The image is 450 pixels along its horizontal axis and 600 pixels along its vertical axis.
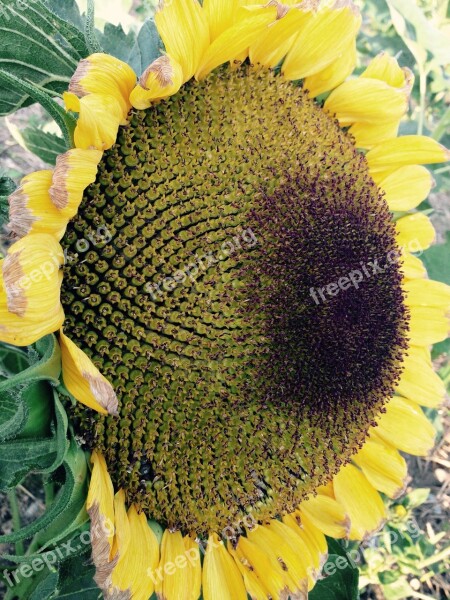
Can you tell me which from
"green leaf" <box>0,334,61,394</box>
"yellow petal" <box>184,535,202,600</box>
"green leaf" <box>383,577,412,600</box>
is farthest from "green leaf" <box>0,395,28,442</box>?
"green leaf" <box>383,577,412,600</box>

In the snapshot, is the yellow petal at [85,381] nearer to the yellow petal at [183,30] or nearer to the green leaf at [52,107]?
the green leaf at [52,107]

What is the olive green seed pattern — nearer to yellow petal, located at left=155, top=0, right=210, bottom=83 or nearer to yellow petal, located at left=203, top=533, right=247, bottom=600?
yellow petal, located at left=155, top=0, right=210, bottom=83

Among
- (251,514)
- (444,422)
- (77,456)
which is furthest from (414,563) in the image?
(77,456)

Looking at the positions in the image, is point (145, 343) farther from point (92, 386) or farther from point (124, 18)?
point (124, 18)

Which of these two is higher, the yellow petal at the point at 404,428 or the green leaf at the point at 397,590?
the yellow petal at the point at 404,428

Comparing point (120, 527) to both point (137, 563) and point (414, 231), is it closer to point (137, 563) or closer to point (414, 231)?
point (137, 563)

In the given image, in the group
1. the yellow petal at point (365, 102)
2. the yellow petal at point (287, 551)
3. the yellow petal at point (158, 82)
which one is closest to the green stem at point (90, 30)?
the yellow petal at point (158, 82)
